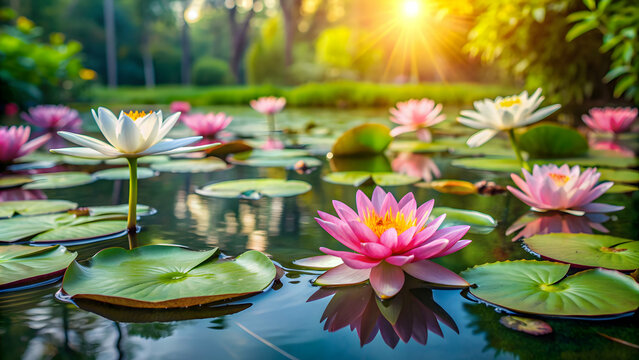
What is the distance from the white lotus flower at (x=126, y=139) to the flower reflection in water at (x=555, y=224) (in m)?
0.82

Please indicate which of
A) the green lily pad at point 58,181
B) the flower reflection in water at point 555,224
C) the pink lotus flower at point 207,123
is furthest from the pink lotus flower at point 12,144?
the flower reflection in water at point 555,224

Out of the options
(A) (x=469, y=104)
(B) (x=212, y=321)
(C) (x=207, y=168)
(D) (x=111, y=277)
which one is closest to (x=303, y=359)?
(B) (x=212, y=321)

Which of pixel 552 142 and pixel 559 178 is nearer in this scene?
pixel 559 178

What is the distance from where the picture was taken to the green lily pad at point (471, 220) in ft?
3.96

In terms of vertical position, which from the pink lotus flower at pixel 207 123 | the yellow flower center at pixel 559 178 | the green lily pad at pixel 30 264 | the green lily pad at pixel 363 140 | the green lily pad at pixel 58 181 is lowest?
the green lily pad at pixel 30 264

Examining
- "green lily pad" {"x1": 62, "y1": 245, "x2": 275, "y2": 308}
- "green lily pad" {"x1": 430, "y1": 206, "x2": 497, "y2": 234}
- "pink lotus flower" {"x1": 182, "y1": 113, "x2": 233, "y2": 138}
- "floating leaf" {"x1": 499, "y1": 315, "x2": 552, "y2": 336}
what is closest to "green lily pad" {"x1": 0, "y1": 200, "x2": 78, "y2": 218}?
"green lily pad" {"x1": 62, "y1": 245, "x2": 275, "y2": 308}

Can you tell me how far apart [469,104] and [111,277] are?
771 cm

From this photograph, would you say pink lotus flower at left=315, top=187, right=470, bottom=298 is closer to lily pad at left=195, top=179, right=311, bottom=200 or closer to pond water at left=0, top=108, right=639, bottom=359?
pond water at left=0, top=108, right=639, bottom=359

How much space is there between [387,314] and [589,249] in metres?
0.54

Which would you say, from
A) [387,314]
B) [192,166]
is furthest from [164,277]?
[192,166]

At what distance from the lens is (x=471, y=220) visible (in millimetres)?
1256

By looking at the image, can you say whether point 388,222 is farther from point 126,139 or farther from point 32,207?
point 32,207

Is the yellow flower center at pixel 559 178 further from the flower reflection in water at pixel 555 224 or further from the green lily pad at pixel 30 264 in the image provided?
the green lily pad at pixel 30 264

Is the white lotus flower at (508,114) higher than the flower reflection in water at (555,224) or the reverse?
higher
